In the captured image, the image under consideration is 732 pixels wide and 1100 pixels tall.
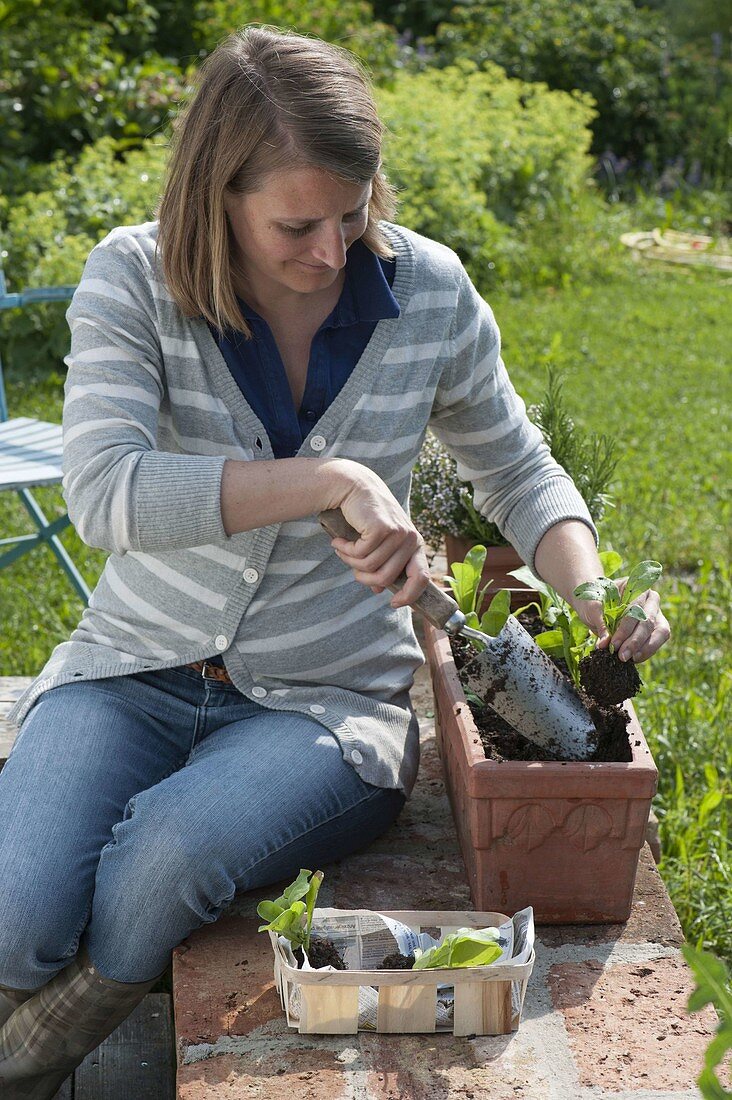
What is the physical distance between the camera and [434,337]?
6.87 feet

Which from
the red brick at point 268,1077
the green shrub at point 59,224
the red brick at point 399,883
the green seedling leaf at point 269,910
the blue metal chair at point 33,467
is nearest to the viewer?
the red brick at point 268,1077

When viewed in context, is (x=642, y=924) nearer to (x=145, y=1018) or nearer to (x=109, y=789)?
(x=109, y=789)

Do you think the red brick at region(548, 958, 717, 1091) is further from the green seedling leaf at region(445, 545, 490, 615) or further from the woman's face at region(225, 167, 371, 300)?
the woman's face at region(225, 167, 371, 300)

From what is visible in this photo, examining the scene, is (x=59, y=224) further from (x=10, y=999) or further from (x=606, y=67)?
(x=606, y=67)

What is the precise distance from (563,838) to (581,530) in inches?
21.2

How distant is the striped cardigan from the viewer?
192 cm

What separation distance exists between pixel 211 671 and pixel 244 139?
833 millimetres

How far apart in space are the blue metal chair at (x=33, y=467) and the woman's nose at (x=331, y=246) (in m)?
1.39

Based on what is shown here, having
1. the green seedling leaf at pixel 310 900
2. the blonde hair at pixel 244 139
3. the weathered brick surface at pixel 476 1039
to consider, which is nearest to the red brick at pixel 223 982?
the weathered brick surface at pixel 476 1039

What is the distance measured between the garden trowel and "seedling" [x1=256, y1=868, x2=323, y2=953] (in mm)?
373

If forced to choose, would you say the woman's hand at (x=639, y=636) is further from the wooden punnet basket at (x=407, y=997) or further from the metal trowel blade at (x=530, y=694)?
the wooden punnet basket at (x=407, y=997)

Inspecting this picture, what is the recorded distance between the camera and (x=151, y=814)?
178cm

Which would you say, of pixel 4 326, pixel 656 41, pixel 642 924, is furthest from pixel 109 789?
pixel 656 41

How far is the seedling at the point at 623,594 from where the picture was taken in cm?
180
